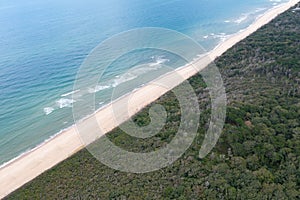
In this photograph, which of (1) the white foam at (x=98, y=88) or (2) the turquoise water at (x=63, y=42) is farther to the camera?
(1) the white foam at (x=98, y=88)

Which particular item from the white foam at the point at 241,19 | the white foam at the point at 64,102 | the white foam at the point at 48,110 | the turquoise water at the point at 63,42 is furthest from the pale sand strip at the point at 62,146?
the white foam at the point at 241,19

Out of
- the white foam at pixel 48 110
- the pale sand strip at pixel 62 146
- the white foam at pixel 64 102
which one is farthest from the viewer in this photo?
the white foam at pixel 64 102

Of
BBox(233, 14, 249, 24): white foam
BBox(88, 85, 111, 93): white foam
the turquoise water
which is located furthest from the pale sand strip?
BBox(233, 14, 249, 24): white foam

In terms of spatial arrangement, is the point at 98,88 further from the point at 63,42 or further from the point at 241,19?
the point at 241,19

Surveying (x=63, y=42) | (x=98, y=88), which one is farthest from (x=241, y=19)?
(x=98, y=88)

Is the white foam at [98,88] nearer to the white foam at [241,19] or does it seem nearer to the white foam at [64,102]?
the white foam at [64,102]

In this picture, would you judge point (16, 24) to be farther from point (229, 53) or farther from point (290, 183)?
point (290, 183)

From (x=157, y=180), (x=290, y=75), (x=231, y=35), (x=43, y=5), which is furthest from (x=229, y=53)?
(x=43, y=5)
